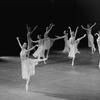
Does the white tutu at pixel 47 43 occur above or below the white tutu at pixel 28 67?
above

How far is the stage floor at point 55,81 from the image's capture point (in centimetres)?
1027

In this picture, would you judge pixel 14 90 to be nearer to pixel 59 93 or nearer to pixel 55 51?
pixel 59 93

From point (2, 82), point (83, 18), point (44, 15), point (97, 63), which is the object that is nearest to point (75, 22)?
point (83, 18)

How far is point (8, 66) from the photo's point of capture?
576 inches

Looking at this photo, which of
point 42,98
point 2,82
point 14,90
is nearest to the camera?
point 42,98

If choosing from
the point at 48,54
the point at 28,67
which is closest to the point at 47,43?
the point at 48,54

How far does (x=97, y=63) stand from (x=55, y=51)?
14.7 ft

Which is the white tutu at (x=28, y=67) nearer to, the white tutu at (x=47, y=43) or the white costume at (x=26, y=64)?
the white costume at (x=26, y=64)

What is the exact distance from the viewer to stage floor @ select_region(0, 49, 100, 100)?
→ 1027 cm

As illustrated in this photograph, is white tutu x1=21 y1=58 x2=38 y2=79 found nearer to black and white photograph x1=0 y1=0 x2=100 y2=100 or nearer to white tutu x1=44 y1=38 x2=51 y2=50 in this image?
black and white photograph x1=0 y1=0 x2=100 y2=100

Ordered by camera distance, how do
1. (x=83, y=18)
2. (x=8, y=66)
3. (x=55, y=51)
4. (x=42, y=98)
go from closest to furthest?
1. (x=42, y=98)
2. (x=8, y=66)
3. (x=55, y=51)
4. (x=83, y=18)

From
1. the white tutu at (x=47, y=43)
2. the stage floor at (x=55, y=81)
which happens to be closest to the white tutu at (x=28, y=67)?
the stage floor at (x=55, y=81)

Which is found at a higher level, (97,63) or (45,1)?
(45,1)

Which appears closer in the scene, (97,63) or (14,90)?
(14,90)
